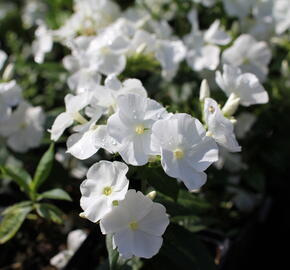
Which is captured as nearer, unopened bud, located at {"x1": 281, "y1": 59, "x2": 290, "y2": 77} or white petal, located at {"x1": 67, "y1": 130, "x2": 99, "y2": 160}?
white petal, located at {"x1": 67, "y1": 130, "x2": 99, "y2": 160}

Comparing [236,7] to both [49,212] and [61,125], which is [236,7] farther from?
[49,212]

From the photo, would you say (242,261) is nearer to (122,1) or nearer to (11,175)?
(11,175)

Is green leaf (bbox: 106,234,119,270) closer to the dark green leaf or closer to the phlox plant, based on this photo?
the phlox plant

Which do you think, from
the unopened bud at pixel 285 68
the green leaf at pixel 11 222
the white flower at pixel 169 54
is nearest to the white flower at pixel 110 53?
the white flower at pixel 169 54

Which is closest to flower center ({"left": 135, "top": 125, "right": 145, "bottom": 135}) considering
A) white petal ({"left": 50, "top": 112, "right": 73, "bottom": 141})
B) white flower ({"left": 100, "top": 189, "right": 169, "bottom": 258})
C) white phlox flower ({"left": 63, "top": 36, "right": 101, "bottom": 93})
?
white flower ({"left": 100, "top": 189, "right": 169, "bottom": 258})

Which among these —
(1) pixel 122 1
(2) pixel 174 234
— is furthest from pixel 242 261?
(1) pixel 122 1

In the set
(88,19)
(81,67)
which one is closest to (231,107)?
(81,67)
